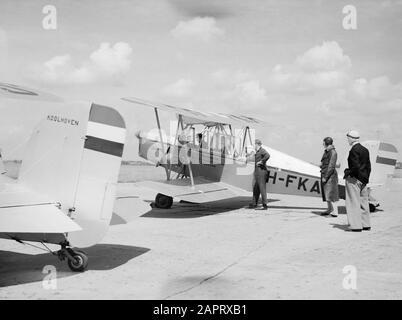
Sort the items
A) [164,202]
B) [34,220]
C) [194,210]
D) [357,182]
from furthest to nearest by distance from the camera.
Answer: [164,202] → [194,210] → [357,182] → [34,220]

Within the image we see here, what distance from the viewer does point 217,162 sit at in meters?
13.1

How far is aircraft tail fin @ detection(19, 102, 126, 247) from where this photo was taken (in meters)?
5.26

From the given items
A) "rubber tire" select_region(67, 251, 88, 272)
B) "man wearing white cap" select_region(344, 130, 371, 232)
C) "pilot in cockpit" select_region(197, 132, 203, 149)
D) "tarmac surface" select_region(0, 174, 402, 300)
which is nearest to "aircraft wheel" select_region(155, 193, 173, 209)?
"pilot in cockpit" select_region(197, 132, 203, 149)

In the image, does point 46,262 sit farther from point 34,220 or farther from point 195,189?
point 195,189

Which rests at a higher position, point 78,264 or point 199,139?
point 199,139

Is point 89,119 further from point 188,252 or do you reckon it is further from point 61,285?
point 188,252

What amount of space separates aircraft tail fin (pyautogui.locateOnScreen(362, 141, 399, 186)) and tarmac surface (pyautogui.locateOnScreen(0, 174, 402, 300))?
6.58 ft

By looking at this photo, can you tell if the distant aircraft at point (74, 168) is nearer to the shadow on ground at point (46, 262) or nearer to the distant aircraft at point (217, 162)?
the shadow on ground at point (46, 262)

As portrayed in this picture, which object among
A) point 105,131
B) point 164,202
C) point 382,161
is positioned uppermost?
point 105,131

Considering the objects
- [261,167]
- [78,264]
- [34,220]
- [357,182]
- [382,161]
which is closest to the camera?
[34,220]

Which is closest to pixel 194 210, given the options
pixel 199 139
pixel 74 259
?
pixel 199 139

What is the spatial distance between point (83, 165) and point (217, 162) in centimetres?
801

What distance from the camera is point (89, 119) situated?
533 cm
